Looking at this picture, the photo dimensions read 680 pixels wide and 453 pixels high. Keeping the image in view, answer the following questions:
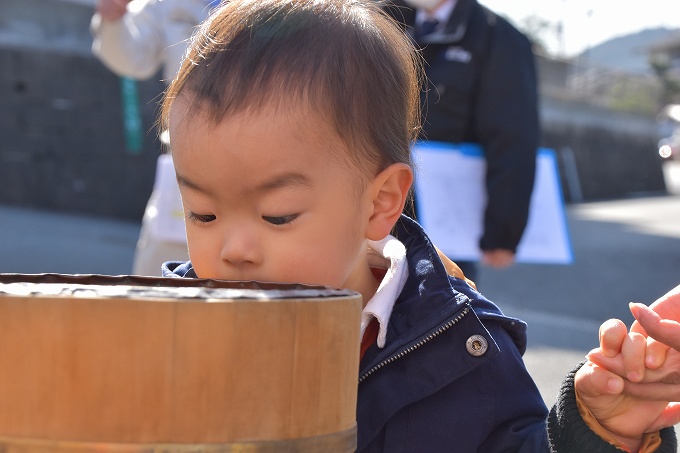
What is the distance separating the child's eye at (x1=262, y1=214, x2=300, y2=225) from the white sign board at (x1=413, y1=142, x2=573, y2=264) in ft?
6.50

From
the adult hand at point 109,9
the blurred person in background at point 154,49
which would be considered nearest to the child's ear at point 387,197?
the blurred person in background at point 154,49

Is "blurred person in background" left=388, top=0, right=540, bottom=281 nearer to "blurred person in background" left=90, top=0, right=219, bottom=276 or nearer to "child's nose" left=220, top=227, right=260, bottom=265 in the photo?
"blurred person in background" left=90, top=0, right=219, bottom=276

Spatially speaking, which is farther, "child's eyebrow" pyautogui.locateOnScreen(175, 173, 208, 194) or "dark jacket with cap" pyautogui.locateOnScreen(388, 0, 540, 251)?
"dark jacket with cap" pyautogui.locateOnScreen(388, 0, 540, 251)

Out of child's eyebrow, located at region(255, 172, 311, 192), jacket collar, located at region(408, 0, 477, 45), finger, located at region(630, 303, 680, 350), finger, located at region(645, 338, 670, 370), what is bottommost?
finger, located at region(645, 338, 670, 370)

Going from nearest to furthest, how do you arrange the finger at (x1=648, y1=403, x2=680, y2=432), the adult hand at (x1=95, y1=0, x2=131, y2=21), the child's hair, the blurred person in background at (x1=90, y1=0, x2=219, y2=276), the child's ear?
the finger at (x1=648, y1=403, x2=680, y2=432)
the child's hair
the child's ear
the blurred person in background at (x1=90, y1=0, x2=219, y2=276)
the adult hand at (x1=95, y1=0, x2=131, y2=21)

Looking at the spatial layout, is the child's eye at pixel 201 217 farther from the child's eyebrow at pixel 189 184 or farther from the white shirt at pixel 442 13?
the white shirt at pixel 442 13

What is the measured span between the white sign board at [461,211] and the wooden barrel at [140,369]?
251 cm

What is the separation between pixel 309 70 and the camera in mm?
1660

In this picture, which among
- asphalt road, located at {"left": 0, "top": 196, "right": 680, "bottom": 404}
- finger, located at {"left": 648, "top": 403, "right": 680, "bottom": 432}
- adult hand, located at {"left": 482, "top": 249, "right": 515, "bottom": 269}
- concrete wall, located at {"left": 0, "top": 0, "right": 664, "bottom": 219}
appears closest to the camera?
finger, located at {"left": 648, "top": 403, "right": 680, "bottom": 432}

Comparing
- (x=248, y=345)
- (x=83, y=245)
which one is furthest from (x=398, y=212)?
(x=83, y=245)

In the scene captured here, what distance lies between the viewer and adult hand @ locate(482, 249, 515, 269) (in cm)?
367

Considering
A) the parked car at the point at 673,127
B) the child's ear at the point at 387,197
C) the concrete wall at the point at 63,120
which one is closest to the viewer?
the child's ear at the point at 387,197

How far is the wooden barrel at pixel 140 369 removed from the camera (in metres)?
1.01

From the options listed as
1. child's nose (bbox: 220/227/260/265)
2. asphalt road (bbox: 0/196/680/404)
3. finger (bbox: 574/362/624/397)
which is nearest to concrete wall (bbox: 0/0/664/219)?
asphalt road (bbox: 0/196/680/404)
